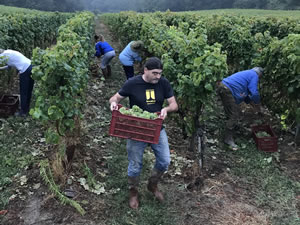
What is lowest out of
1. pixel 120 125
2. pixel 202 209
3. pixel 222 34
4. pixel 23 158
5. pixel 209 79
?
pixel 202 209

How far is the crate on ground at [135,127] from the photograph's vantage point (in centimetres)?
339

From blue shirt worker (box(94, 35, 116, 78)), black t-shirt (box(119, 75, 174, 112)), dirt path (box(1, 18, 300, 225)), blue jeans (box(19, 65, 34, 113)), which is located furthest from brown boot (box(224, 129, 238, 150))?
blue shirt worker (box(94, 35, 116, 78))

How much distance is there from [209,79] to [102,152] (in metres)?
2.34

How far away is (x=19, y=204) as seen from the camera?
4023 mm

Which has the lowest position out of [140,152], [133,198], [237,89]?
[133,198]

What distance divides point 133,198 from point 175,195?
0.69 meters

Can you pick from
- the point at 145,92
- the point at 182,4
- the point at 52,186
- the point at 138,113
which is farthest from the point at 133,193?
the point at 182,4

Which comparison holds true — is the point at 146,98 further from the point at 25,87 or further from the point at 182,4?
the point at 182,4

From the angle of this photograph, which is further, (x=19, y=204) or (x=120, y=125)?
(x=19, y=204)

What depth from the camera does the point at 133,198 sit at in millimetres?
4094

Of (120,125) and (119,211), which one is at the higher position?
(120,125)

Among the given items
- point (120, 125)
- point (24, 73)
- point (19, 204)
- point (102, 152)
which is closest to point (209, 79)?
point (120, 125)

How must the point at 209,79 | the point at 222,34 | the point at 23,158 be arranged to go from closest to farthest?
the point at 209,79 → the point at 23,158 → the point at 222,34

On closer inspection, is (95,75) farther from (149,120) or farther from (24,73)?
(149,120)
